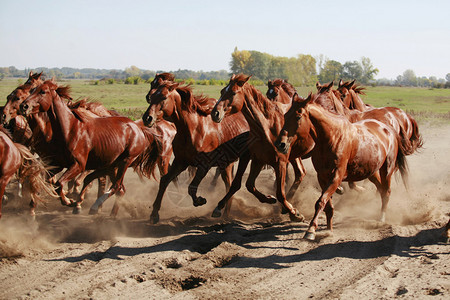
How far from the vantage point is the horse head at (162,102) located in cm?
712

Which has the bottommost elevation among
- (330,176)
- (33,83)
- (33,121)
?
(330,176)

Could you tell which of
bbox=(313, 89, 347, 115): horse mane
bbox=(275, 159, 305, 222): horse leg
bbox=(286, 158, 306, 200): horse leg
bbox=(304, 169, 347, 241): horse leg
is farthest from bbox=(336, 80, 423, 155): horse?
bbox=(275, 159, 305, 222): horse leg

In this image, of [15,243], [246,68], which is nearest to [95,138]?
[15,243]

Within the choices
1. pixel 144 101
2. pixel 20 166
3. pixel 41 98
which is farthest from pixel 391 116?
pixel 144 101

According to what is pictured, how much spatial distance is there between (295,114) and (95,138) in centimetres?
323

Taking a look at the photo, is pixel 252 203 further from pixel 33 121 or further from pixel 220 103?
pixel 33 121

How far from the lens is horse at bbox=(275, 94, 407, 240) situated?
6.28 meters

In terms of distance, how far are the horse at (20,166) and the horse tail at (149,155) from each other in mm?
1989

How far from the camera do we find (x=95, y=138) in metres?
7.71

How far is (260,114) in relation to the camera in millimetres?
7176

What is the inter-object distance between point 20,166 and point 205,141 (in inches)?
105

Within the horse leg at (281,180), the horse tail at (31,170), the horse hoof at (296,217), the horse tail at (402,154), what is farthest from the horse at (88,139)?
the horse tail at (402,154)

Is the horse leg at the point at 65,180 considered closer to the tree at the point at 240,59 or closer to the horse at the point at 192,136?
the horse at the point at 192,136

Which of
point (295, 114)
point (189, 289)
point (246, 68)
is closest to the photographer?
point (189, 289)
